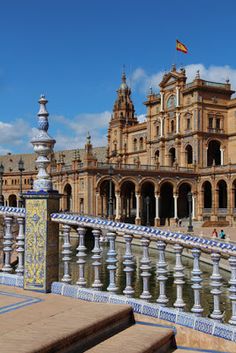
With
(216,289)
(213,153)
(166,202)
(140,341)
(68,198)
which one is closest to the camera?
(140,341)

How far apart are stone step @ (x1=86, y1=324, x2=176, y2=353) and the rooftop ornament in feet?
7.10

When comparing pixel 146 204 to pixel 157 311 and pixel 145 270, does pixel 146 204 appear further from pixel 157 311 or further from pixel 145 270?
pixel 157 311

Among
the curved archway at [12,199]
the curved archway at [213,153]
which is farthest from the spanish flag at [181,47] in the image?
the curved archway at [12,199]

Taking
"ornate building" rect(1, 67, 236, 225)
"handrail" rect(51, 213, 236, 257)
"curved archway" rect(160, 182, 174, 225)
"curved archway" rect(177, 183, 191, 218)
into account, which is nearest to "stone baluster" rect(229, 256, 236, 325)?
"handrail" rect(51, 213, 236, 257)

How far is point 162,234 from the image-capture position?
5797 mm

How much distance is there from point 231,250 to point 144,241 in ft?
3.61

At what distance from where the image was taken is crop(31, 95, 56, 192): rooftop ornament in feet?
20.9

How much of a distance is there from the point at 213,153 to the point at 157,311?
2079 inches

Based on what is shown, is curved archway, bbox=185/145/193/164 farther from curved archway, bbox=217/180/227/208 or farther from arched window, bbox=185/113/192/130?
curved archway, bbox=217/180/227/208

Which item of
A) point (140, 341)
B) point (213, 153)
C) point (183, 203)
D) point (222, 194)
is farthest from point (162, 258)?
point (213, 153)

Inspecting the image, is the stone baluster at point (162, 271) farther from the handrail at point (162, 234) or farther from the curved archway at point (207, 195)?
the curved archway at point (207, 195)

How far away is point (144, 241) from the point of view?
5.90 m

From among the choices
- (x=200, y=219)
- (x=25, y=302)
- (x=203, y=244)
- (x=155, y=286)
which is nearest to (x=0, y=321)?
(x=25, y=302)

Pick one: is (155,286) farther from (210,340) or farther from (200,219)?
(200,219)
